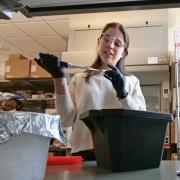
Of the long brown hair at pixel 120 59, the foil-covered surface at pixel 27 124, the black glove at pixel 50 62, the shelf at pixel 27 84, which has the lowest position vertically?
the foil-covered surface at pixel 27 124

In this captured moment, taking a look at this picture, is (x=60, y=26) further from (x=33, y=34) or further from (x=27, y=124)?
(x=27, y=124)

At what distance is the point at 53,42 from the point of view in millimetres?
4688

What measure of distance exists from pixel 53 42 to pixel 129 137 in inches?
159

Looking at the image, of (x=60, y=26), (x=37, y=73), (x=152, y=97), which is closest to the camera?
(x=152, y=97)

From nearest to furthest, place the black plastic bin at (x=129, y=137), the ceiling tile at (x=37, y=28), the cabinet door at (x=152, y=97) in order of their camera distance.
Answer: the black plastic bin at (x=129, y=137)
the cabinet door at (x=152, y=97)
the ceiling tile at (x=37, y=28)

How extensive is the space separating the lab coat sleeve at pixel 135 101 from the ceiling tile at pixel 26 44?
3.54 m

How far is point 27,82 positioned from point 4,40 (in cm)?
73

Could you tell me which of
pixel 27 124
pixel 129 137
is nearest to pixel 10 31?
pixel 129 137

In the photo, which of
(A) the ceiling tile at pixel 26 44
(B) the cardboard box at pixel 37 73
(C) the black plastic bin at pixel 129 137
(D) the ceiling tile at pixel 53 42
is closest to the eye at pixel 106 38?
(C) the black plastic bin at pixel 129 137

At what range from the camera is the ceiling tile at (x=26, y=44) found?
15.2 feet

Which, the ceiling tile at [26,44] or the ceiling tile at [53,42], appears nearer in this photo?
the ceiling tile at [53,42]

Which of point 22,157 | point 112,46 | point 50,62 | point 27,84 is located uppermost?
point 27,84

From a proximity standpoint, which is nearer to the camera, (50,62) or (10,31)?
(50,62)

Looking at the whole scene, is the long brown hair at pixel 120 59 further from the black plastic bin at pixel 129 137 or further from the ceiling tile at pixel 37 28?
the ceiling tile at pixel 37 28
